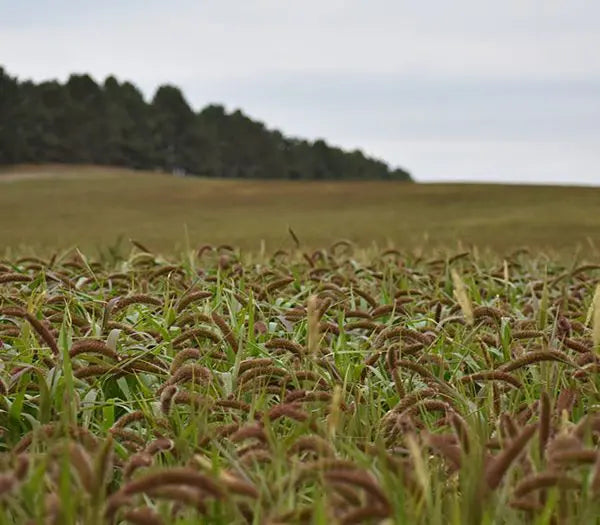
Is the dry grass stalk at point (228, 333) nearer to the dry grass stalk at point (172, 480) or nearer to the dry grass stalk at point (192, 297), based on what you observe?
the dry grass stalk at point (192, 297)

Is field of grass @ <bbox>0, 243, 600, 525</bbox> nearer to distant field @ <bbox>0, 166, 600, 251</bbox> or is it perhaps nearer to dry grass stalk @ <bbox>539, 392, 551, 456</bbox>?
dry grass stalk @ <bbox>539, 392, 551, 456</bbox>

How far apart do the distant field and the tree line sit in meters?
38.3

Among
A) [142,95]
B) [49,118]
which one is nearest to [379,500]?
[49,118]

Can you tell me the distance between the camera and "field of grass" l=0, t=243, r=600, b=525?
1.65m

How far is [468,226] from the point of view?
2409cm

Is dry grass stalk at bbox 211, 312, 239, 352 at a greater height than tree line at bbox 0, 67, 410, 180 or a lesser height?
lesser

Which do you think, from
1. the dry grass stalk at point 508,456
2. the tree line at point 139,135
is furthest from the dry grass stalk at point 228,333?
the tree line at point 139,135

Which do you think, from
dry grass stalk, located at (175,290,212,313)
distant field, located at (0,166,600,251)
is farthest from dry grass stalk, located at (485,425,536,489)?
distant field, located at (0,166,600,251)

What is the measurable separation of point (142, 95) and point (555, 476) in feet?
377

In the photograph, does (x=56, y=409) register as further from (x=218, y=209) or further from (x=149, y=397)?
(x=218, y=209)

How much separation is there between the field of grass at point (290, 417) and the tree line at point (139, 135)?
290 feet

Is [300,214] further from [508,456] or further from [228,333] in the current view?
[508,456]

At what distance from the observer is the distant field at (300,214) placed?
1956cm

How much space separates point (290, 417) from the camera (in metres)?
1.98
